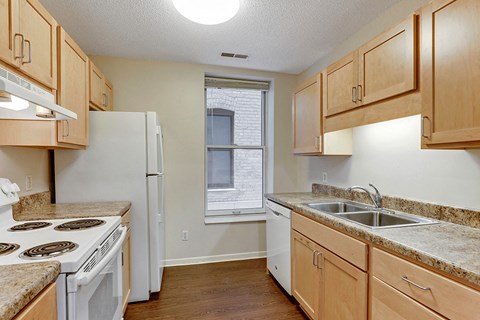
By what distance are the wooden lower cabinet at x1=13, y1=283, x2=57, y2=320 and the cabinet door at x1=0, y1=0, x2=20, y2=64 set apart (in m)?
1.07

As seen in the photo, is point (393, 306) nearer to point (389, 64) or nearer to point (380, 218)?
point (380, 218)

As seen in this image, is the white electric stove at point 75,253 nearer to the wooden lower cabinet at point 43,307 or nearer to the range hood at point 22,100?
the wooden lower cabinet at point 43,307

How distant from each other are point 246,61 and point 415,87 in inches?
78.2

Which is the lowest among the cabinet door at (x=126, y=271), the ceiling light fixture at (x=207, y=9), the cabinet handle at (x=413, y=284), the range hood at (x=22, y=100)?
the cabinet door at (x=126, y=271)

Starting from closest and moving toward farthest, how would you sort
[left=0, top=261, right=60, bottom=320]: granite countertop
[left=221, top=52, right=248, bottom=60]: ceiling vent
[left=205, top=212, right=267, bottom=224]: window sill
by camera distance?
1. [left=0, top=261, right=60, bottom=320]: granite countertop
2. [left=221, top=52, right=248, bottom=60]: ceiling vent
3. [left=205, top=212, right=267, bottom=224]: window sill

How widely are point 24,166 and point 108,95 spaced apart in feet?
3.68

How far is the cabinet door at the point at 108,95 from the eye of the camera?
269 centimetres

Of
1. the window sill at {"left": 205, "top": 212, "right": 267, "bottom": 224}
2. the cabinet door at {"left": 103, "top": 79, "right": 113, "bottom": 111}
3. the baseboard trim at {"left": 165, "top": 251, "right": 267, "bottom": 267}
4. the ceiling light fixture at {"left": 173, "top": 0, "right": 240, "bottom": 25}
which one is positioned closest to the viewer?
the ceiling light fixture at {"left": 173, "top": 0, "right": 240, "bottom": 25}

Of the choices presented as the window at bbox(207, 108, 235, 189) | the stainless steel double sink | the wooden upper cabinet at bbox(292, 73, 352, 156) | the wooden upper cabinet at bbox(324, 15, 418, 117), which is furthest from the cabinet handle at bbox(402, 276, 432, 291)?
the window at bbox(207, 108, 235, 189)

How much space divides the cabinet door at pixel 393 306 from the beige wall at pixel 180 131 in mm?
2145

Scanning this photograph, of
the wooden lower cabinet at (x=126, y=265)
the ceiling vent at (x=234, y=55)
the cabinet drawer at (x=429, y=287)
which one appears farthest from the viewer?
the ceiling vent at (x=234, y=55)

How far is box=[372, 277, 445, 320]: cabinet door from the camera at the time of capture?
1.05m

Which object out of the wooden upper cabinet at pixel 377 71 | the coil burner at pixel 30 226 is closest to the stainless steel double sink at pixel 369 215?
the wooden upper cabinet at pixel 377 71

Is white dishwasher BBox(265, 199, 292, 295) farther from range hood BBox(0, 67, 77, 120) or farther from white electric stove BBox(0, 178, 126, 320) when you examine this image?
range hood BBox(0, 67, 77, 120)
